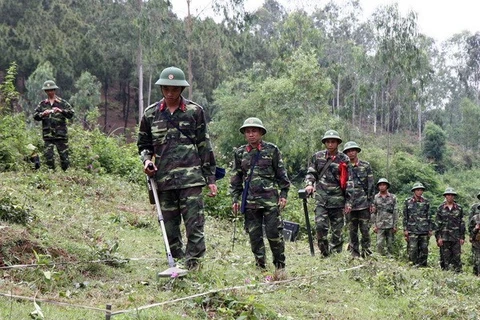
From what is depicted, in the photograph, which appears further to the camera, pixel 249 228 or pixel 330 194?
pixel 330 194

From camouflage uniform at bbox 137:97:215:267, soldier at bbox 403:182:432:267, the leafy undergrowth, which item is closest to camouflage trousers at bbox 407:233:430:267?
soldier at bbox 403:182:432:267

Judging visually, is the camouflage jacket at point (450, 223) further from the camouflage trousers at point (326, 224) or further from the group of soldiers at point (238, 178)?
the camouflage trousers at point (326, 224)

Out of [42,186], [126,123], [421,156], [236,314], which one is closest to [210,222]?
[42,186]

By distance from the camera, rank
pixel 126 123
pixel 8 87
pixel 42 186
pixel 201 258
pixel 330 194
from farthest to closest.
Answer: pixel 126 123
pixel 8 87
pixel 42 186
pixel 330 194
pixel 201 258

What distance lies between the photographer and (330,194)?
365 inches

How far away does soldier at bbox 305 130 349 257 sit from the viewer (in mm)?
9234

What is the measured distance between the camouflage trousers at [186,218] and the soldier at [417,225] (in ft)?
30.1

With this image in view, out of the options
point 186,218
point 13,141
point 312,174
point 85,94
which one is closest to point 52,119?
point 13,141

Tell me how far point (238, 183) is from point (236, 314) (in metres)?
3.21

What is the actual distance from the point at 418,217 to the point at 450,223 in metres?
1.05

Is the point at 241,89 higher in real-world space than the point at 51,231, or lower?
higher

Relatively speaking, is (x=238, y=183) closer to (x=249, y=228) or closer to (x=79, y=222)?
(x=249, y=228)

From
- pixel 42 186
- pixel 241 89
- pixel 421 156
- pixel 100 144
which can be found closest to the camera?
pixel 42 186

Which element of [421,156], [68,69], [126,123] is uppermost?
[68,69]
